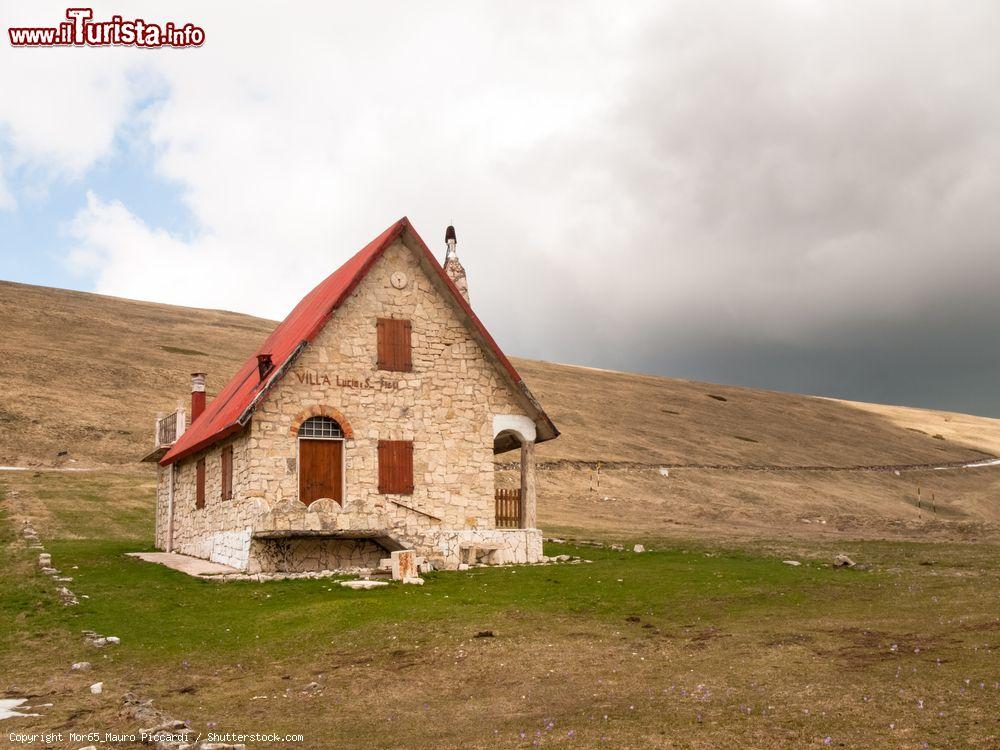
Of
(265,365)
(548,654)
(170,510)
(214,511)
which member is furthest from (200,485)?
(548,654)

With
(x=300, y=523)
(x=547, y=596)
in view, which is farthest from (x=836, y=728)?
(x=300, y=523)

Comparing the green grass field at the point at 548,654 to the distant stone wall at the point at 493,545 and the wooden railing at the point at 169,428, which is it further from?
the wooden railing at the point at 169,428

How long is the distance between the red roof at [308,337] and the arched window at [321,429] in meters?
1.53

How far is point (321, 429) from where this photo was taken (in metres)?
25.5

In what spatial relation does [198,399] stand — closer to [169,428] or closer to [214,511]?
[169,428]

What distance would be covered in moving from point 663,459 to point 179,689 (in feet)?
186

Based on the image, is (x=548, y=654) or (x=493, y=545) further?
(x=493, y=545)

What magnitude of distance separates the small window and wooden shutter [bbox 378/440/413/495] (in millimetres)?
4081

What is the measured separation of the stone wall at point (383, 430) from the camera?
24703 millimetres

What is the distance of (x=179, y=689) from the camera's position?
13391mm

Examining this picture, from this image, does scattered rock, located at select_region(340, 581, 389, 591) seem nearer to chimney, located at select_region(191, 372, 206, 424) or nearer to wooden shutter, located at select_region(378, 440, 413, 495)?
wooden shutter, located at select_region(378, 440, 413, 495)

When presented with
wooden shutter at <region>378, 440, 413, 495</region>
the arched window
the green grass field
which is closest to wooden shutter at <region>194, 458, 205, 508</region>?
the green grass field

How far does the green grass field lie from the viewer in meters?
10.1

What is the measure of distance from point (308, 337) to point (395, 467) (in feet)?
13.9
